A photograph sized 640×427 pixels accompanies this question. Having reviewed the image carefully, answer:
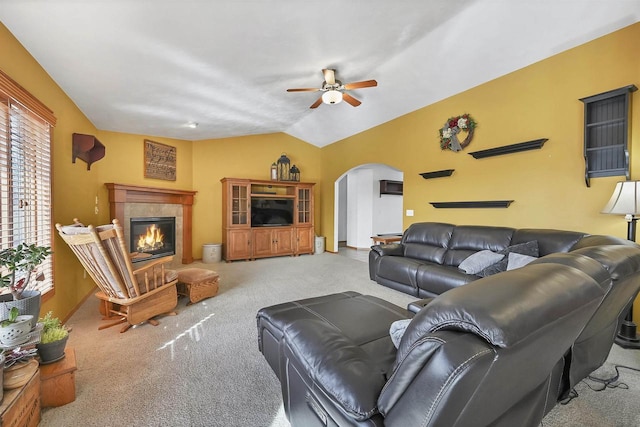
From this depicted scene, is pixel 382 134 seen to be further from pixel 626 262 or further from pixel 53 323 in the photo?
pixel 53 323

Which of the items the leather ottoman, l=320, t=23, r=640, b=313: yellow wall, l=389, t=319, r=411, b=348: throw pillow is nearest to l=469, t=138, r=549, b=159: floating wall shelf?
l=320, t=23, r=640, b=313: yellow wall

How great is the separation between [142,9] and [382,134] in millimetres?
4371

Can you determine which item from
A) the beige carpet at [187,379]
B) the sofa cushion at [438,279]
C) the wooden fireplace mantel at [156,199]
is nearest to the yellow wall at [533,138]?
the sofa cushion at [438,279]

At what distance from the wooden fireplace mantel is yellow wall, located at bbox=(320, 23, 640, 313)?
4575mm

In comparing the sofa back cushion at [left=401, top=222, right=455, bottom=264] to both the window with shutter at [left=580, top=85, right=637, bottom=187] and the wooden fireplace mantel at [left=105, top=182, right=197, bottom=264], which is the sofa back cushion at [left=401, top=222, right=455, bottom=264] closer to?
the window with shutter at [left=580, top=85, right=637, bottom=187]

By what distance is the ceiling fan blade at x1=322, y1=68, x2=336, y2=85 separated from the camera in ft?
11.8

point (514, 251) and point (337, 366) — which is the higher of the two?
point (514, 251)

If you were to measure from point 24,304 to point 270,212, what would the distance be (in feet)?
16.5

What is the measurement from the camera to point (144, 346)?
231 cm

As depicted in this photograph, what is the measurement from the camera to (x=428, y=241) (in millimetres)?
4176

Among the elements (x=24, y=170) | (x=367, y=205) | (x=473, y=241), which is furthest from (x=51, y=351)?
(x=367, y=205)

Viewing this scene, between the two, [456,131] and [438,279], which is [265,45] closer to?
[456,131]

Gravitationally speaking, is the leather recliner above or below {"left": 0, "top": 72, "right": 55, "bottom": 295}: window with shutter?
below

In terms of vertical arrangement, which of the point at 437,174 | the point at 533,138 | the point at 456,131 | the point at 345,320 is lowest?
the point at 345,320
